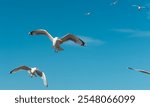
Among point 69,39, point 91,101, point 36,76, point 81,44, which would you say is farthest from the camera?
point 36,76

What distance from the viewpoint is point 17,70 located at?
96.4ft

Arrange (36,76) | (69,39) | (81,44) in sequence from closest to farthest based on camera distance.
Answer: (81,44) < (69,39) < (36,76)

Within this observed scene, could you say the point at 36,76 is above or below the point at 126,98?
above

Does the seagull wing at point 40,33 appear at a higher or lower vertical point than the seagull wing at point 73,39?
higher

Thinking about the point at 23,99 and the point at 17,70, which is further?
the point at 17,70

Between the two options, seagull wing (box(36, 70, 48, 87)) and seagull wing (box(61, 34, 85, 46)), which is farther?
seagull wing (box(36, 70, 48, 87))

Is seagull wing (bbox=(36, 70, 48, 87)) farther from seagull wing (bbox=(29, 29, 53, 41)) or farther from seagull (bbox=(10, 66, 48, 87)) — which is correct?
seagull wing (bbox=(29, 29, 53, 41))

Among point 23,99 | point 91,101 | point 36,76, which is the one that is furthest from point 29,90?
point 36,76

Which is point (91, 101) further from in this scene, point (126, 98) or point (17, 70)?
point (17, 70)

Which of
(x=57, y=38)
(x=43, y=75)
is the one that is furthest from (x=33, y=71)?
(x=57, y=38)

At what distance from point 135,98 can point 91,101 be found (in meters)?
2.06

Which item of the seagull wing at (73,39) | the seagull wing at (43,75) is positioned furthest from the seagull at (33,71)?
the seagull wing at (73,39)

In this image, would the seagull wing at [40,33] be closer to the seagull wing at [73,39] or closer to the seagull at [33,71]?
the seagull wing at [73,39]

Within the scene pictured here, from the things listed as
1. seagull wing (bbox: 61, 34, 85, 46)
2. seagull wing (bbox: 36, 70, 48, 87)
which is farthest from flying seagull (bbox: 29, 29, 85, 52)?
seagull wing (bbox: 36, 70, 48, 87)
